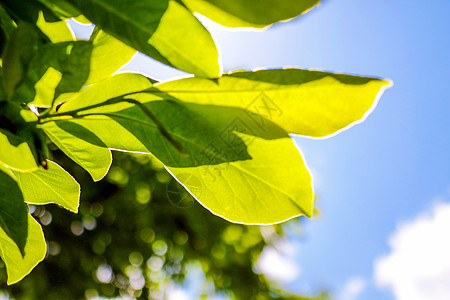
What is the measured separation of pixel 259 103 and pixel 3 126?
0.18 meters

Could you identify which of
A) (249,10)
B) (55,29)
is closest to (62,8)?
(55,29)

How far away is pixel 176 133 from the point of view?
0.29m

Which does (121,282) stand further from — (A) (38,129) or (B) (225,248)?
(A) (38,129)

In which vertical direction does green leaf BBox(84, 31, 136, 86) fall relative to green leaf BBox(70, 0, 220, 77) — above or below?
below

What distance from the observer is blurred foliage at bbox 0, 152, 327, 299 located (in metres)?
3.27

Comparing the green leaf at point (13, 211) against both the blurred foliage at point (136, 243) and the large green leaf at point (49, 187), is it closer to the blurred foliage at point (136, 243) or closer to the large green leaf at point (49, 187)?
Answer: the large green leaf at point (49, 187)

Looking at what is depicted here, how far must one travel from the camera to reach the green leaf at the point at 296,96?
10.2 inches

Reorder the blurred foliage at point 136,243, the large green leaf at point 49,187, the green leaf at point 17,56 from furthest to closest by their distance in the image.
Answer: the blurred foliage at point 136,243, the large green leaf at point 49,187, the green leaf at point 17,56

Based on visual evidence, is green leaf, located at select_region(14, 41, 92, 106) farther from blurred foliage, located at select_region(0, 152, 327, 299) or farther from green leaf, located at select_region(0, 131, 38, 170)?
blurred foliage, located at select_region(0, 152, 327, 299)

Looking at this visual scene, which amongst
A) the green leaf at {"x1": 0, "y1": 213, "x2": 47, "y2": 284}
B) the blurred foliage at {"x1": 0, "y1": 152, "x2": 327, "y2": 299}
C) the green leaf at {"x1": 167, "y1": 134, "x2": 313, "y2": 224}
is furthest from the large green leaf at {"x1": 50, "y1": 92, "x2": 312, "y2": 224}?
the blurred foliage at {"x1": 0, "y1": 152, "x2": 327, "y2": 299}

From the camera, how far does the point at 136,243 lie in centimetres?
346

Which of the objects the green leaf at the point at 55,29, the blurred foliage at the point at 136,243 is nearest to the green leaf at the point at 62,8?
the green leaf at the point at 55,29

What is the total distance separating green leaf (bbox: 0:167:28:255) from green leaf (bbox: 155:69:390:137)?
0.16 metres

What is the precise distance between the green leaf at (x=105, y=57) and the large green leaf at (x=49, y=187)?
10cm
